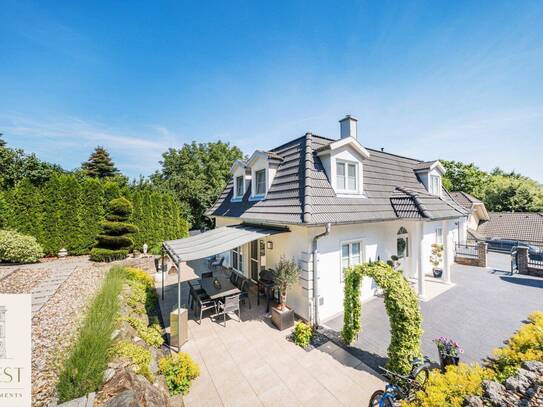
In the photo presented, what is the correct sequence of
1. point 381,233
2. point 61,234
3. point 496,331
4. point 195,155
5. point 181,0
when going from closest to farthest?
point 496,331, point 181,0, point 381,233, point 61,234, point 195,155

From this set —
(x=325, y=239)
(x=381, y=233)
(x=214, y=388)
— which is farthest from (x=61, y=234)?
(x=381, y=233)

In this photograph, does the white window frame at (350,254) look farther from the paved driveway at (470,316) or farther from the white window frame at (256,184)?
the white window frame at (256,184)

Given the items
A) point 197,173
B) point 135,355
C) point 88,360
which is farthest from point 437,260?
point 197,173

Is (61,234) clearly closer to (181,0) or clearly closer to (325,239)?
(181,0)

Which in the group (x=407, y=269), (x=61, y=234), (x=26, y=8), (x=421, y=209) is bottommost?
(x=407, y=269)

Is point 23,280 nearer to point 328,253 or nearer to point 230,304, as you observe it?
point 230,304
